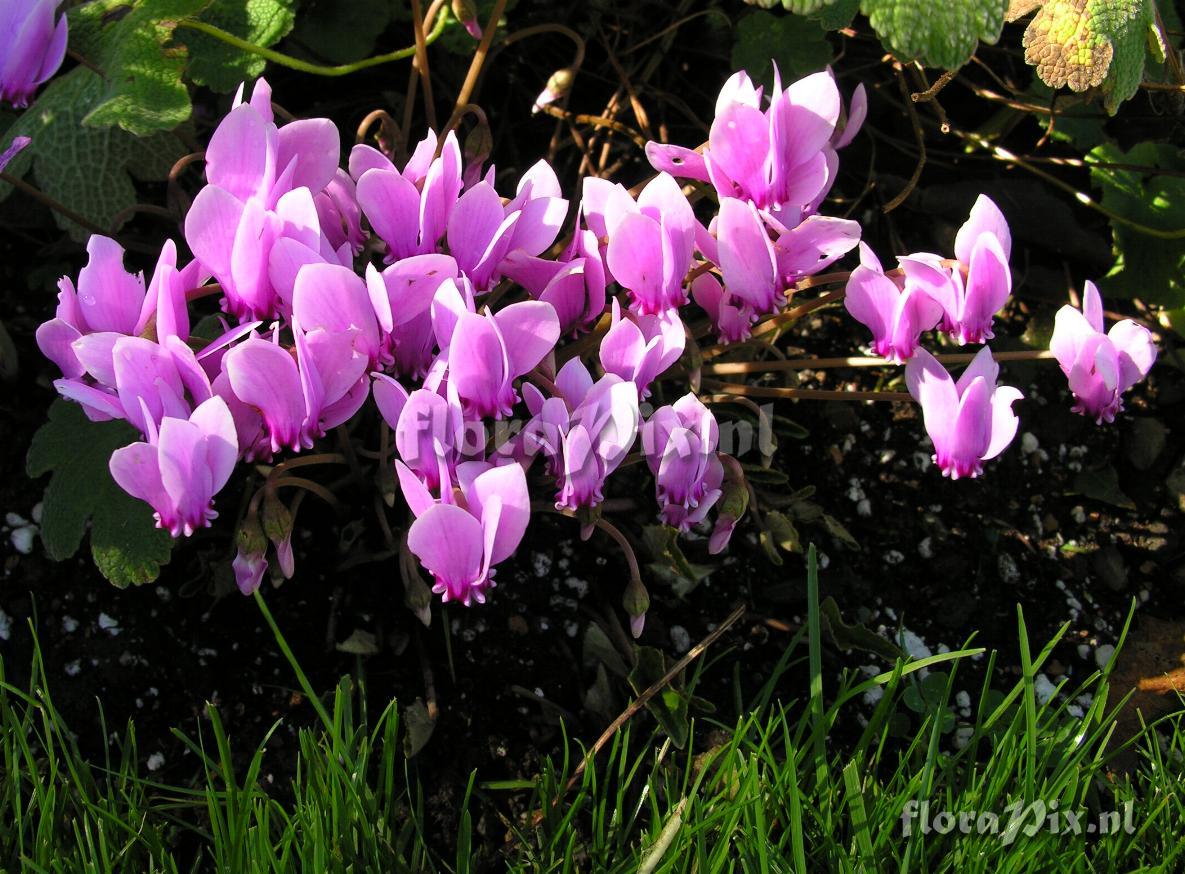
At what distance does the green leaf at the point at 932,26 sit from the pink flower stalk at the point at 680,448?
468 millimetres

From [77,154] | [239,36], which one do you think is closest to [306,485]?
[77,154]

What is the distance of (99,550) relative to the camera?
1503 millimetres

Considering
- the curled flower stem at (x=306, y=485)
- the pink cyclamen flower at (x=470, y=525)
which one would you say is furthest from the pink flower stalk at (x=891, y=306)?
the curled flower stem at (x=306, y=485)

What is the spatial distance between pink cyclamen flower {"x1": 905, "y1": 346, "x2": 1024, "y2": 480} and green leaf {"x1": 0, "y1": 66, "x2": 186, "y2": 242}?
1.13m

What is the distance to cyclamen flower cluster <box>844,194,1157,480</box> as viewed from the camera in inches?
51.6

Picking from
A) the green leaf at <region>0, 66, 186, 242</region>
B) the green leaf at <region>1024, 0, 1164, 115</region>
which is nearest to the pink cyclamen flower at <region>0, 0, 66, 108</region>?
the green leaf at <region>0, 66, 186, 242</region>

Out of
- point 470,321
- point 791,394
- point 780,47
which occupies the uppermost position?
point 780,47

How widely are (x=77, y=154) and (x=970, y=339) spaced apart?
124 centimetres

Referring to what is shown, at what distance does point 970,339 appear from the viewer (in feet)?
4.40

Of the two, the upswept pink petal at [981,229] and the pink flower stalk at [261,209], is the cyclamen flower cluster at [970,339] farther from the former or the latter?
the pink flower stalk at [261,209]

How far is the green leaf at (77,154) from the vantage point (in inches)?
66.4

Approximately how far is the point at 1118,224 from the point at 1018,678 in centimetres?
89

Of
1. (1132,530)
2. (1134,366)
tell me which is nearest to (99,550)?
(1134,366)

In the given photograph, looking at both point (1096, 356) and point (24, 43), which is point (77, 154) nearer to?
point (24, 43)
